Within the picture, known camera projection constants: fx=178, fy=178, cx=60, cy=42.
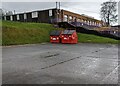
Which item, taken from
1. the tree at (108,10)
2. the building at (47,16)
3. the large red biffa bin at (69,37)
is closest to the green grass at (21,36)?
the large red biffa bin at (69,37)

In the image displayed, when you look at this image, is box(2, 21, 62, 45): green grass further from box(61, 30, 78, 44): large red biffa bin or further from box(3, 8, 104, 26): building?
box(3, 8, 104, 26): building

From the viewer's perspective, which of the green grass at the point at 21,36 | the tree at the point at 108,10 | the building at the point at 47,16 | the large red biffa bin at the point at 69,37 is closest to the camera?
the green grass at the point at 21,36

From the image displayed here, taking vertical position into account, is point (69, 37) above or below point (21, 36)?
below

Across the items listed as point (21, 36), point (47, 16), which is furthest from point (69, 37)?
point (47, 16)

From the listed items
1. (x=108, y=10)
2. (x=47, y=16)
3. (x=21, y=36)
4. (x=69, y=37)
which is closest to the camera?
(x=21, y=36)

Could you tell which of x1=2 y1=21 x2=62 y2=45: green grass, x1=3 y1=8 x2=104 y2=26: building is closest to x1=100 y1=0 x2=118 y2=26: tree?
x1=3 y1=8 x2=104 y2=26: building

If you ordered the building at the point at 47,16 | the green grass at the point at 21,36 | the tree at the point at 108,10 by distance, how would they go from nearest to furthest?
the green grass at the point at 21,36
the building at the point at 47,16
the tree at the point at 108,10

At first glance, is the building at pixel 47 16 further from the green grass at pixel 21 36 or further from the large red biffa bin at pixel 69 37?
the large red biffa bin at pixel 69 37

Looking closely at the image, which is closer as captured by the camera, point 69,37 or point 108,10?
point 69,37

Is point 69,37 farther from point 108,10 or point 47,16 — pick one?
point 108,10

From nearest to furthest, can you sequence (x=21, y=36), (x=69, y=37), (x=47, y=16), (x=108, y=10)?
1. (x=21, y=36)
2. (x=69, y=37)
3. (x=47, y=16)
4. (x=108, y=10)

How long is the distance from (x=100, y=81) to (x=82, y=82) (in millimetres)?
534

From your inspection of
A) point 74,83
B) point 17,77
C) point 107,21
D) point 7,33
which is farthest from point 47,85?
point 107,21

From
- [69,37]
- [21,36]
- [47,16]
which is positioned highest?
[47,16]
